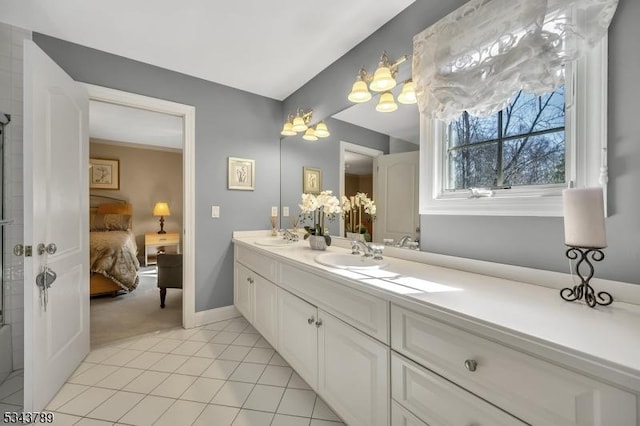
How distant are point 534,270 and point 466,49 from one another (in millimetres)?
1007

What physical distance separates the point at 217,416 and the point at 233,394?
0.17 m

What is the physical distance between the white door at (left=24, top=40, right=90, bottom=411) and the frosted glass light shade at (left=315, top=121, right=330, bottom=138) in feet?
5.72

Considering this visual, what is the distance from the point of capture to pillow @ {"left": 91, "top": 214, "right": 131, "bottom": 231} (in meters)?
4.44

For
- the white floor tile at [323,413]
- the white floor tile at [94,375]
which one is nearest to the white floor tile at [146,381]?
the white floor tile at [94,375]

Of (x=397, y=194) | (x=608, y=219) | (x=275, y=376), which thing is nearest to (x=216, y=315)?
(x=275, y=376)

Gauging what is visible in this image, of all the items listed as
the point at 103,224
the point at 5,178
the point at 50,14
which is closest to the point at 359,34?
the point at 50,14

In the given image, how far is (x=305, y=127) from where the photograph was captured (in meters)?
2.44

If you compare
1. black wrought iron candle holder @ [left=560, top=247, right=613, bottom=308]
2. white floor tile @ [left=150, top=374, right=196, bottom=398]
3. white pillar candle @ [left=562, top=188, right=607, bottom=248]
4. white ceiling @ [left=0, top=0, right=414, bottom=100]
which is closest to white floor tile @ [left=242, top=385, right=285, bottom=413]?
white floor tile @ [left=150, top=374, right=196, bottom=398]

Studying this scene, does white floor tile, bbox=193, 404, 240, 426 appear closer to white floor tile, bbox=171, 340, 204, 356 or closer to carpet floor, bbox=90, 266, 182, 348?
white floor tile, bbox=171, 340, 204, 356

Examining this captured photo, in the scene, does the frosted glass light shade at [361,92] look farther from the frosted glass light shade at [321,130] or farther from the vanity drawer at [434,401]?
the vanity drawer at [434,401]

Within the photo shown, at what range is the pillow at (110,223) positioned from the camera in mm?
4441

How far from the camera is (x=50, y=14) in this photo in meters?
1.69

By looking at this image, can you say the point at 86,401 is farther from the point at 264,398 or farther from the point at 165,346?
the point at 264,398

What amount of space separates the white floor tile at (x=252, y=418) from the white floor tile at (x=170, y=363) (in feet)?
2.37
